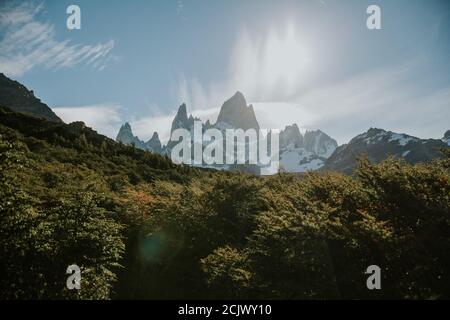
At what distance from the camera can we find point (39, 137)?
46625 millimetres

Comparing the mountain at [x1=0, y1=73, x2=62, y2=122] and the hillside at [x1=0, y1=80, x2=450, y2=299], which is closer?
the hillside at [x1=0, y1=80, x2=450, y2=299]

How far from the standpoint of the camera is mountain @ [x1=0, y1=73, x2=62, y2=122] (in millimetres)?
130712

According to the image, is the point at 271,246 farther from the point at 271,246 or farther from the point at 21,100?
the point at 21,100

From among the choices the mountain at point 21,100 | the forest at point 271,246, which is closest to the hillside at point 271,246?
the forest at point 271,246

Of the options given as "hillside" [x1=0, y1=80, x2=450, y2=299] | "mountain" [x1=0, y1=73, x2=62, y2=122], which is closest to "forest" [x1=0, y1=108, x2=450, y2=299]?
"hillside" [x1=0, y1=80, x2=450, y2=299]

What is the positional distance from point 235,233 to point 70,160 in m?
23.7

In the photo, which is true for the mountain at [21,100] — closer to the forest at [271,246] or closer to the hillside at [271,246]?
the forest at [271,246]

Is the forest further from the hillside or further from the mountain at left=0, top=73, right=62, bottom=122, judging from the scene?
the mountain at left=0, top=73, right=62, bottom=122

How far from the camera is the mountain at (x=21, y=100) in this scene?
429 ft

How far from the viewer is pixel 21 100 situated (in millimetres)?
134750

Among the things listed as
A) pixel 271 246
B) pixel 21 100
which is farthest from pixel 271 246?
pixel 21 100

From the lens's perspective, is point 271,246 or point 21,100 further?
point 21,100

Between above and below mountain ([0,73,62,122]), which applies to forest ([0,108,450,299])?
below
